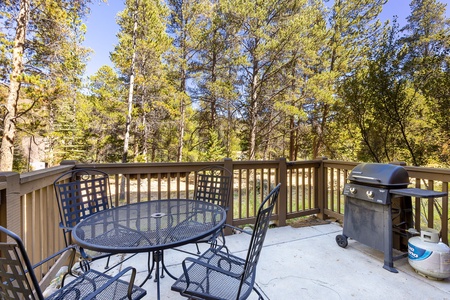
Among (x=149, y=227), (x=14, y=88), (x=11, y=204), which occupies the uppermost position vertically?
(x=14, y=88)

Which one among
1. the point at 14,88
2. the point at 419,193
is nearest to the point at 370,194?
the point at 419,193

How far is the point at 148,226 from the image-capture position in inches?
67.8

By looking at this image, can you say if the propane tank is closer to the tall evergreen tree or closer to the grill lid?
the grill lid

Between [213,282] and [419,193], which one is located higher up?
[419,193]

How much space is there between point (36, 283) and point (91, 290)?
23.8 inches

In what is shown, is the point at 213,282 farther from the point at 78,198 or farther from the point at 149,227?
the point at 78,198

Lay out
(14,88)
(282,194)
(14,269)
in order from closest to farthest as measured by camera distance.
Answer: (14,269) < (282,194) < (14,88)

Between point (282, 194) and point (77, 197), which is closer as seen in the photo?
point (77, 197)

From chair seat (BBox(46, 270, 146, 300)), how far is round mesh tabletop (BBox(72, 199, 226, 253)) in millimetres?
233

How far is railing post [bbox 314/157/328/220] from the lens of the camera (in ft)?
12.3

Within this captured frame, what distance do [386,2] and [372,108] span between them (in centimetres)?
622

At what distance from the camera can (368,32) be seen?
9258mm

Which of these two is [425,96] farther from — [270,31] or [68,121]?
[68,121]

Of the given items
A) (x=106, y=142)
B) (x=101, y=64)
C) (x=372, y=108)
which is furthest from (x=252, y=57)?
(x=106, y=142)
